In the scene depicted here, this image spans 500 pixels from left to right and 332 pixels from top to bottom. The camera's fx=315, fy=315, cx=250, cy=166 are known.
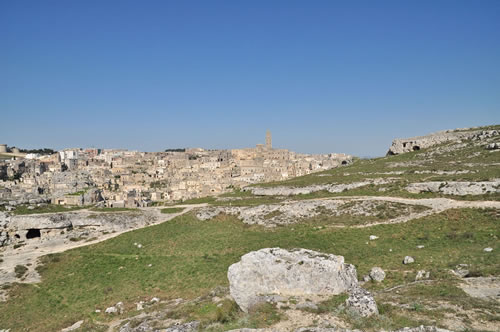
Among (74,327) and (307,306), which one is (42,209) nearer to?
(74,327)

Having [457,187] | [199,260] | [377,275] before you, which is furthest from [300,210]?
[377,275]

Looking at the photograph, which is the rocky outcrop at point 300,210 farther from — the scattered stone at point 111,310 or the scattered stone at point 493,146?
the scattered stone at point 493,146

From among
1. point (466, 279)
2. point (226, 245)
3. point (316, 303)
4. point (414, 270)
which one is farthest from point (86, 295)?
point (466, 279)

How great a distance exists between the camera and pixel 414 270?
72.6 feet

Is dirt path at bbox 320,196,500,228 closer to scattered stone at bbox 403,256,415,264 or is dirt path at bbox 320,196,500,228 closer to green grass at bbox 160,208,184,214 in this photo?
scattered stone at bbox 403,256,415,264

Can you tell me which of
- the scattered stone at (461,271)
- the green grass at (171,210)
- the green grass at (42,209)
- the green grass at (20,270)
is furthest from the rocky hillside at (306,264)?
the green grass at (42,209)

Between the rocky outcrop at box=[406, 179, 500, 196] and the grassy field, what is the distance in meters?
5.04

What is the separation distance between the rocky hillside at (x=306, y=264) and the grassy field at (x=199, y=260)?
146 millimetres

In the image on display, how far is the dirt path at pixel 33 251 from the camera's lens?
32.7 meters

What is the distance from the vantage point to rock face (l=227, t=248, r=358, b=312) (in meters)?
16.0

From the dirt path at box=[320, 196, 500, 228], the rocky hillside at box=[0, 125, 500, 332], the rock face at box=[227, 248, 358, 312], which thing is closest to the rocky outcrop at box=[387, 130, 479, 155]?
the rocky hillside at box=[0, 125, 500, 332]

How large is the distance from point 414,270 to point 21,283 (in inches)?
1404

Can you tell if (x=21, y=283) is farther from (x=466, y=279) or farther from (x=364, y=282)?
(x=466, y=279)

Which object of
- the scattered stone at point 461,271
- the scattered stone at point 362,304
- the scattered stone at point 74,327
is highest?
the scattered stone at point 362,304
